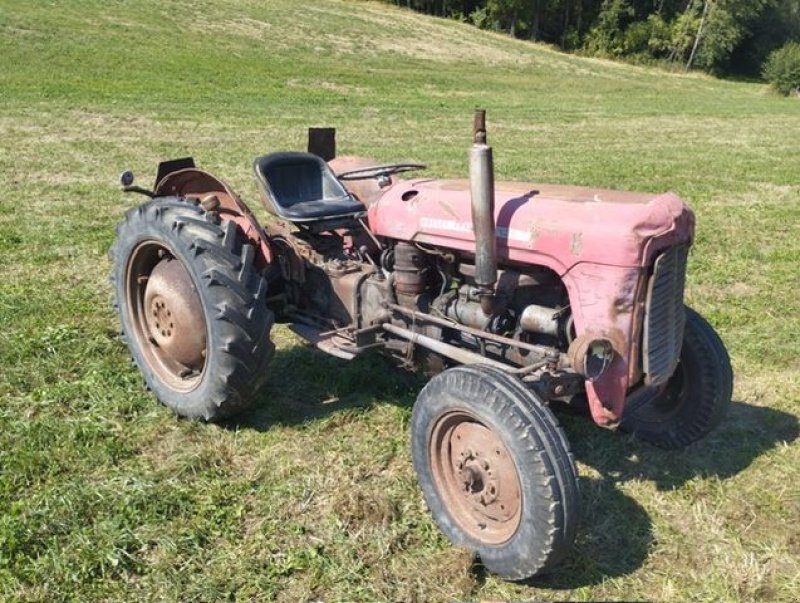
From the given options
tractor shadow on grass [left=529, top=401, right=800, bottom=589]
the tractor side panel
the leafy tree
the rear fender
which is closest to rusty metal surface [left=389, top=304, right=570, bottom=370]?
the tractor side panel

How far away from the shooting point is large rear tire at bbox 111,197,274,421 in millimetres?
3398

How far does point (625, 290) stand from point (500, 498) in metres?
0.92

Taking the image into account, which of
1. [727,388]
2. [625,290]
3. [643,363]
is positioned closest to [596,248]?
[625,290]

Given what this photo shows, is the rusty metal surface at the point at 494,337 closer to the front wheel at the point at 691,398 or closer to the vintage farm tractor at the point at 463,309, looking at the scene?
the vintage farm tractor at the point at 463,309

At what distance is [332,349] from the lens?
362 centimetres

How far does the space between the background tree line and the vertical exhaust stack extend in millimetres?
48427

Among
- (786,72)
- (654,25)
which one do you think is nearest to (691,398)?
(786,72)

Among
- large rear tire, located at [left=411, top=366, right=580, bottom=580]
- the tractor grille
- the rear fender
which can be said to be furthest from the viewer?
the rear fender

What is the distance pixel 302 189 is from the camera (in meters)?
4.21

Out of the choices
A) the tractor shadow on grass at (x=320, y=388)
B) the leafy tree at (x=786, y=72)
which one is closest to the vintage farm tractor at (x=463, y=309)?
the tractor shadow on grass at (x=320, y=388)

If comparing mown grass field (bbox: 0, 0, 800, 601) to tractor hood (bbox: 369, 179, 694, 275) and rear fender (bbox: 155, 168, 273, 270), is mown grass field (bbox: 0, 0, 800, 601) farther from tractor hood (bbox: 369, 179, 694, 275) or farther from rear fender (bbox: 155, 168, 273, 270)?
tractor hood (bbox: 369, 179, 694, 275)

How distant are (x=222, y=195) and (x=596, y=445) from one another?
2360 millimetres

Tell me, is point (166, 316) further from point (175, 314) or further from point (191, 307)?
point (191, 307)

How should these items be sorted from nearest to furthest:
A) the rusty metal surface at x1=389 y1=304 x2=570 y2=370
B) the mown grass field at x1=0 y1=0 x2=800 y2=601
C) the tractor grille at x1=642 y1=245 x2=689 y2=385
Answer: the mown grass field at x1=0 y1=0 x2=800 y2=601 < the tractor grille at x1=642 y1=245 x2=689 y2=385 < the rusty metal surface at x1=389 y1=304 x2=570 y2=370
